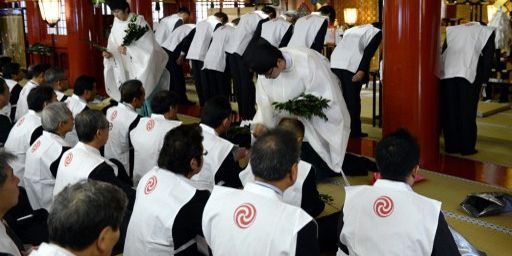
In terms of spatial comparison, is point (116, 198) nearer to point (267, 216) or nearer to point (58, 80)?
point (267, 216)

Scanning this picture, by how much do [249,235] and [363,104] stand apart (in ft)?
24.3

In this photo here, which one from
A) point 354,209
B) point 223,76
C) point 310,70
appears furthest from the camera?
point 223,76

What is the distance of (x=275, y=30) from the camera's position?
7.98 meters

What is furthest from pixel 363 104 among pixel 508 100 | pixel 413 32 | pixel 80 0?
pixel 80 0

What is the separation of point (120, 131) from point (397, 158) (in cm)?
309

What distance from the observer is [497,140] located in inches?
261

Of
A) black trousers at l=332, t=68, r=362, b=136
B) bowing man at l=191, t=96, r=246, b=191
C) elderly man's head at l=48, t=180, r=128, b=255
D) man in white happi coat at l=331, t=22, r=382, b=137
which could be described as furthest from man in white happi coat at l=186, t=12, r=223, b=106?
elderly man's head at l=48, t=180, r=128, b=255

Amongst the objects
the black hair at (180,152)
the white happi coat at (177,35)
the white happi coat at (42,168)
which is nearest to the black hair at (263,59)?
the white happi coat at (42,168)

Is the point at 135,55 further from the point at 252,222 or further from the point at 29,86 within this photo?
the point at 252,222

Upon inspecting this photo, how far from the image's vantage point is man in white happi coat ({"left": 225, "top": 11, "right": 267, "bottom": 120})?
8.30 meters

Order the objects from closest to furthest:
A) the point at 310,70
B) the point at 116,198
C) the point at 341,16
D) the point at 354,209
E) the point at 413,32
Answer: the point at 116,198
the point at 354,209
the point at 310,70
the point at 413,32
the point at 341,16

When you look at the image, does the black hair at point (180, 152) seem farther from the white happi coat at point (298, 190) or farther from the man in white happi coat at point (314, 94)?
the man in white happi coat at point (314, 94)

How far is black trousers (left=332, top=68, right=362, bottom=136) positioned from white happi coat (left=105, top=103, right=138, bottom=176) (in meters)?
2.92

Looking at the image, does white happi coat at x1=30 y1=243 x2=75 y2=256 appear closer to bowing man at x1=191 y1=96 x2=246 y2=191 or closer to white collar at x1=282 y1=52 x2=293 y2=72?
bowing man at x1=191 y1=96 x2=246 y2=191
